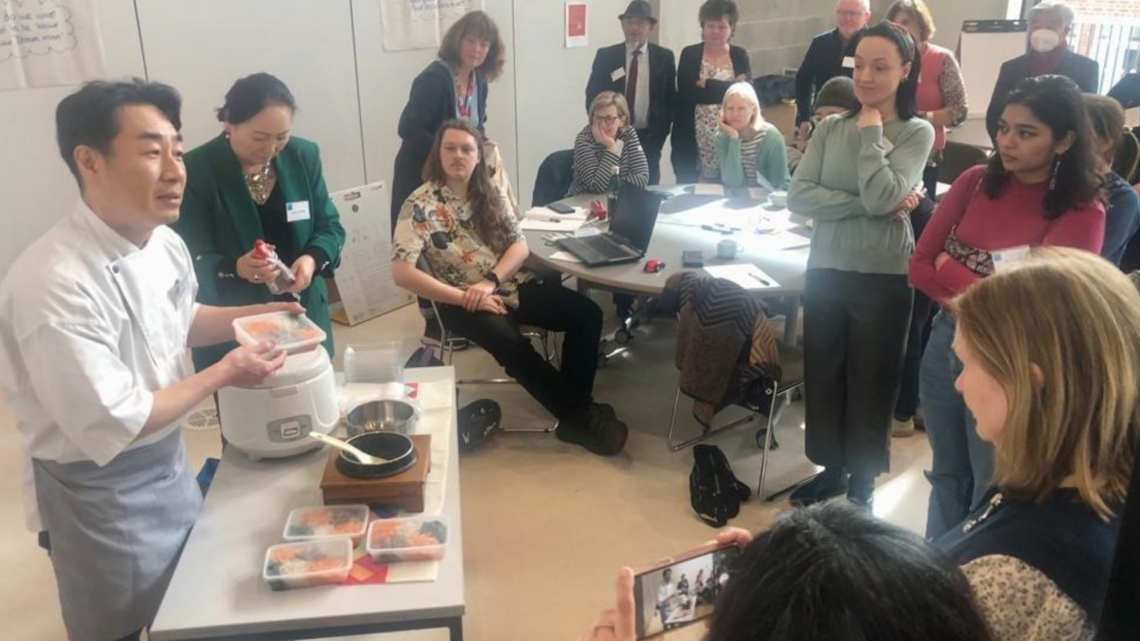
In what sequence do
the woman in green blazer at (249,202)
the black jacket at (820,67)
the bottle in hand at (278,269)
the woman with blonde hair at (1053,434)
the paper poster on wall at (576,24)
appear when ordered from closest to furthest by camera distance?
1. the woman with blonde hair at (1053,434)
2. the bottle in hand at (278,269)
3. the woman in green blazer at (249,202)
4. the black jacket at (820,67)
5. the paper poster on wall at (576,24)

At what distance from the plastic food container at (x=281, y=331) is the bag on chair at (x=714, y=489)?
160cm

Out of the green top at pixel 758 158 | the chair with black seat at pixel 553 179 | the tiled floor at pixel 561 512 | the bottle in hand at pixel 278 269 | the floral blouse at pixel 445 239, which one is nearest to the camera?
the bottle in hand at pixel 278 269

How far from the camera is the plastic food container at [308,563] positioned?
1571 mm

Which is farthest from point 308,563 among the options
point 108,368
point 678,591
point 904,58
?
point 904,58

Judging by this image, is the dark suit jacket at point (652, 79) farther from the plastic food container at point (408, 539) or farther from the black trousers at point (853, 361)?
the plastic food container at point (408, 539)

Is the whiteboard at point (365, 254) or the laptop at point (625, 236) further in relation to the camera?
the whiteboard at point (365, 254)

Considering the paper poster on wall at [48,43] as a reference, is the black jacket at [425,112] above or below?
below

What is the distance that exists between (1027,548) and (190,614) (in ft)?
4.29

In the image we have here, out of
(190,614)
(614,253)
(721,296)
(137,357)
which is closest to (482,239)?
(614,253)

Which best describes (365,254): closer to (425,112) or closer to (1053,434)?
(425,112)

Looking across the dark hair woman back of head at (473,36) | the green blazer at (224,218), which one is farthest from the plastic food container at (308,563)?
the dark hair woman back of head at (473,36)

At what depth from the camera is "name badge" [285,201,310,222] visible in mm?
2662

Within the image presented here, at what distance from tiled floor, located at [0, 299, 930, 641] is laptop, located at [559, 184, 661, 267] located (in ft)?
2.39

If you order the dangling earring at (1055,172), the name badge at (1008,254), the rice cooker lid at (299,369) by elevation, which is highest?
the dangling earring at (1055,172)
